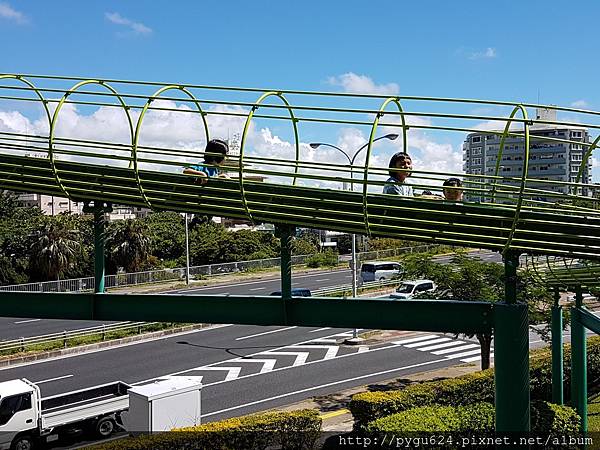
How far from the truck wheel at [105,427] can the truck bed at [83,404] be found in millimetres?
175

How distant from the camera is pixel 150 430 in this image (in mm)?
11938

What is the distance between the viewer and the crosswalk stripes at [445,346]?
67.4 feet

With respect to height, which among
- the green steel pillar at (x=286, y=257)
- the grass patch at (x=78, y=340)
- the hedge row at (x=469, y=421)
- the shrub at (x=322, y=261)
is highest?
the green steel pillar at (x=286, y=257)

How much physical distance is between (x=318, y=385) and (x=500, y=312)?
1192 centimetres

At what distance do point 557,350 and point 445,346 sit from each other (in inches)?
437

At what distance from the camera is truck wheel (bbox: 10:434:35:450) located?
12.0 m

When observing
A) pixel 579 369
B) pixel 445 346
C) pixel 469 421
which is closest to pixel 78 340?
pixel 445 346

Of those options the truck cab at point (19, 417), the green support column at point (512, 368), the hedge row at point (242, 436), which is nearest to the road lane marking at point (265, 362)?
the hedge row at point (242, 436)

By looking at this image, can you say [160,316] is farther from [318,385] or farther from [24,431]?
[318,385]

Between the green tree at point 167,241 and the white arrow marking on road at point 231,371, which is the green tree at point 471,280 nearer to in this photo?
the white arrow marking on road at point 231,371

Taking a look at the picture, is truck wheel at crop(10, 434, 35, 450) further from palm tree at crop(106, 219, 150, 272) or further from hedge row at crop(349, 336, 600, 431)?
palm tree at crop(106, 219, 150, 272)

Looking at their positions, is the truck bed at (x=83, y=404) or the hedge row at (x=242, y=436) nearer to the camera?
the hedge row at (x=242, y=436)

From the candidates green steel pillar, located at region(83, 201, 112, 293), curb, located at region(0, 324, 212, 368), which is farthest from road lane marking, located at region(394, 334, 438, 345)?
green steel pillar, located at region(83, 201, 112, 293)

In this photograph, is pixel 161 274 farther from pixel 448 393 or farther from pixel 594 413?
pixel 594 413
